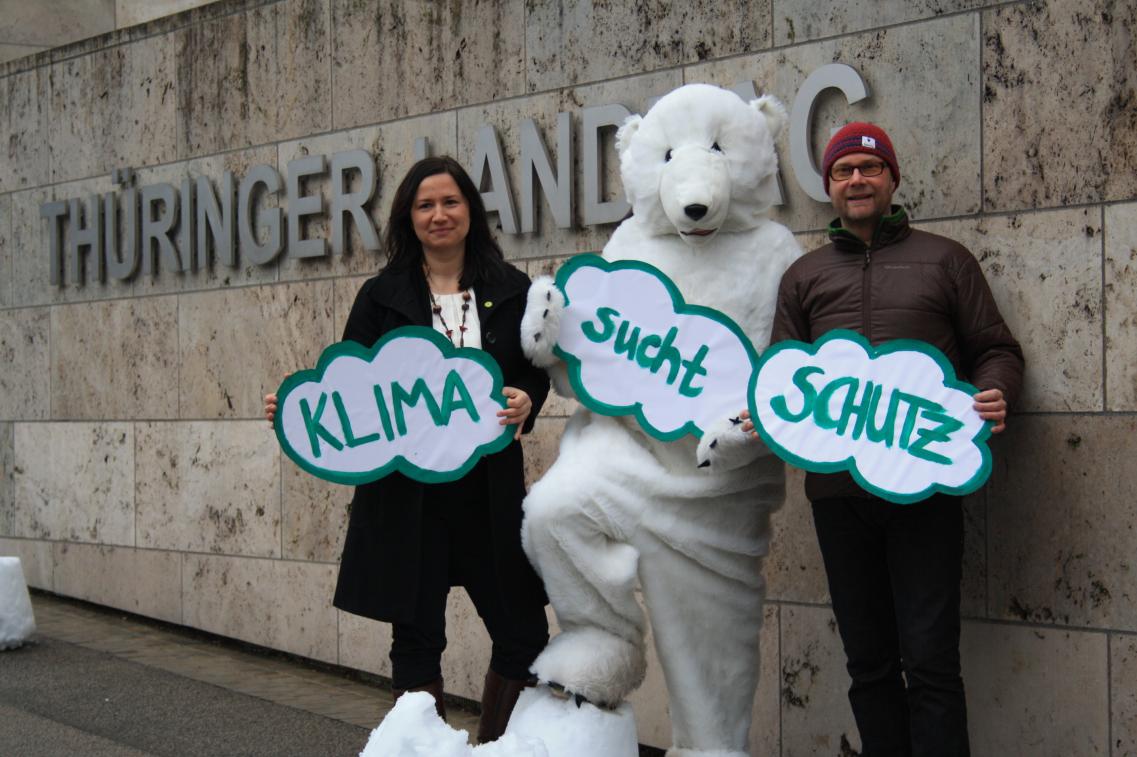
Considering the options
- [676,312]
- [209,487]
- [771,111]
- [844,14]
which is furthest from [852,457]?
[209,487]

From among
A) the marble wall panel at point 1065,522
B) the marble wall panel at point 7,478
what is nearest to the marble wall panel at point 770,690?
the marble wall panel at point 1065,522

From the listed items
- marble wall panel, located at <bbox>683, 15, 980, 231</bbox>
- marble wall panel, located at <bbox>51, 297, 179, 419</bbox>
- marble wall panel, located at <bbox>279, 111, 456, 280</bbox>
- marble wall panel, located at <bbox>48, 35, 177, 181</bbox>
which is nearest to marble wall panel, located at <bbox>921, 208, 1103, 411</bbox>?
marble wall panel, located at <bbox>683, 15, 980, 231</bbox>

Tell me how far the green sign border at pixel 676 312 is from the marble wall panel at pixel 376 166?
6.97ft

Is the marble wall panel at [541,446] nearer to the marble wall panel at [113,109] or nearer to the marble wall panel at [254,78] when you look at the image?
the marble wall panel at [254,78]

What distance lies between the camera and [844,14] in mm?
4934

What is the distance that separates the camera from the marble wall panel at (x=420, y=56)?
19.8 ft

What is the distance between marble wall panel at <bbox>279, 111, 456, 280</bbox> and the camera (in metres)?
6.32

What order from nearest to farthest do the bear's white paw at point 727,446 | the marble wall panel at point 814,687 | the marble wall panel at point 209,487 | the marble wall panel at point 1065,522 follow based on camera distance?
the bear's white paw at point 727,446
the marble wall panel at point 1065,522
the marble wall panel at point 814,687
the marble wall panel at point 209,487

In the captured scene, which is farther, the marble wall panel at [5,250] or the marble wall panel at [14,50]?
the marble wall panel at [14,50]

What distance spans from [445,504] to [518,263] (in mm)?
1780

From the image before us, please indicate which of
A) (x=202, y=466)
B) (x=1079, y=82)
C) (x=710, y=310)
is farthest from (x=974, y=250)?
(x=202, y=466)

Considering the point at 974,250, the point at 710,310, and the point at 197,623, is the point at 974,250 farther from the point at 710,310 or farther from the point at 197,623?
the point at 197,623

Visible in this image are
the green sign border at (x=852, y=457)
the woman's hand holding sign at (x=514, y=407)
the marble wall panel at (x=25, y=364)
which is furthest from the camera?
the marble wall panel at (x=25, y=364)

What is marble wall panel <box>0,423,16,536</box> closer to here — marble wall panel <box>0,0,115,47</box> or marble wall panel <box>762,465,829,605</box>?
marble wall panel <box>0,0,115,47</box>
